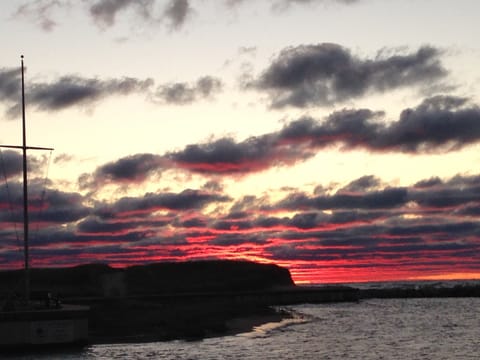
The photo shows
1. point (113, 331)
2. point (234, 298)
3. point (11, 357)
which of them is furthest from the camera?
point (234, 298)

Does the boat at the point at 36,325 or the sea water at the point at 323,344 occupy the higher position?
the boat at the point at 36,325

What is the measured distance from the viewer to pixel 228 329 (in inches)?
3123

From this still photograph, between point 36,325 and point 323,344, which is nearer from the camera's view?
point 36,325

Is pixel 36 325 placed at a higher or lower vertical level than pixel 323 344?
higher

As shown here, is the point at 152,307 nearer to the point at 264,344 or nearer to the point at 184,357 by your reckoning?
the point at 264,344

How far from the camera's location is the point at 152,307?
110 m

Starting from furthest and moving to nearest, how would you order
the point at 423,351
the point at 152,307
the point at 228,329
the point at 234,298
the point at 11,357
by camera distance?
the point at 234,298
the point at 152,307
the point at 228,329
the point at 423,351
the point at 11,357

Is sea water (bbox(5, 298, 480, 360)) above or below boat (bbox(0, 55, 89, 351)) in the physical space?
below

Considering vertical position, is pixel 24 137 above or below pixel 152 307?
above

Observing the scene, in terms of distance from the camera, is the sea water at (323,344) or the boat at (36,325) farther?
the sea water at (323,344)

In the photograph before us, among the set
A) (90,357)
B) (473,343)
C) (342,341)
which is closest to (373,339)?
(342,341)

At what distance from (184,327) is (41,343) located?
25260 mm

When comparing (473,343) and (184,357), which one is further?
(473,343)

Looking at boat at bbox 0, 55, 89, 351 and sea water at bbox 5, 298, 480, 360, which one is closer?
boat at bbox 0, 55, 89, 351
